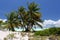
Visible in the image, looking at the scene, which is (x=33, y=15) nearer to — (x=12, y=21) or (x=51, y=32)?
(x=12, y=21)

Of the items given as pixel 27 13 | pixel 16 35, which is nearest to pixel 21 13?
pixel 27 13

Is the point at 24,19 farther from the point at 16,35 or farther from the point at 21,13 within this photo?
the point at 16,35

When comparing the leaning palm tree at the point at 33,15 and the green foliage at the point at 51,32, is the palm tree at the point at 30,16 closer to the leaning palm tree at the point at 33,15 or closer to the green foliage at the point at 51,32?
the leaning palm tree at the point at 33,15

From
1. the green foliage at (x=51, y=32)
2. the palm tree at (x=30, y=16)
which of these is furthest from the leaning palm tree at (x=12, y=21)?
the green foliage at (x=51, y=32)

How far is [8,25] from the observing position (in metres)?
40.8

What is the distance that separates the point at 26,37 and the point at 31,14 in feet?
64.3

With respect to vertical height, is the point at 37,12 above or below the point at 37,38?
above

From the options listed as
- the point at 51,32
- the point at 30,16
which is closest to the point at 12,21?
the point at 30,16

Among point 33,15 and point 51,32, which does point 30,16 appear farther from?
point 51,32

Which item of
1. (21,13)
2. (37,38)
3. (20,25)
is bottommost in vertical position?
(37,38)

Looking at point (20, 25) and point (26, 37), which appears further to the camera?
point (20, 25)

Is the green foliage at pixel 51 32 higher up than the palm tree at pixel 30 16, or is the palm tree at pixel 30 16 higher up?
the palm tree at pixel 30 16

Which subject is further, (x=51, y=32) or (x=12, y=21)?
(x=12, y=21)

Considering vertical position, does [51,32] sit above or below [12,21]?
below
